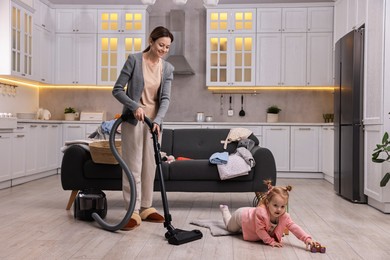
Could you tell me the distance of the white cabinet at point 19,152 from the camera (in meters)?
5.81

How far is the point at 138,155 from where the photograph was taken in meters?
3.54

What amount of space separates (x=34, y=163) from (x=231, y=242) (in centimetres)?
412

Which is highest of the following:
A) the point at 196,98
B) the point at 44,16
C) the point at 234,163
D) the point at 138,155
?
the point at 44,16

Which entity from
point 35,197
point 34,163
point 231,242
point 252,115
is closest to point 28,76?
point 34,163

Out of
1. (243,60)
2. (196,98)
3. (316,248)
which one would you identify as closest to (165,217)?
(316,248)

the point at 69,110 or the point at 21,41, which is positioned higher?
the point at 21,41

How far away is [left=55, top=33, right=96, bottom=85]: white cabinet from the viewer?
7484 mm

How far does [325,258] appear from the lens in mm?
2754

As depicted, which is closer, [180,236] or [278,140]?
[180,236]

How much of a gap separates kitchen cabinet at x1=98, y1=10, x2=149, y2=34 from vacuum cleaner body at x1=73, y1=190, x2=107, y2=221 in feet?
13.7

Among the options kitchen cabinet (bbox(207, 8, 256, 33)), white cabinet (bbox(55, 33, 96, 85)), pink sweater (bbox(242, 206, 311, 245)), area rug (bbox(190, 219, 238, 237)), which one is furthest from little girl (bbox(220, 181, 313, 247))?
white cabinet (bbox(55, 33, 96, 85))

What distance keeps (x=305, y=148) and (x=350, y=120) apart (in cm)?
217

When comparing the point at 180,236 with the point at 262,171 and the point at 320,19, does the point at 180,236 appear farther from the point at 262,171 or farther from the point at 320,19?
the point at 320,19

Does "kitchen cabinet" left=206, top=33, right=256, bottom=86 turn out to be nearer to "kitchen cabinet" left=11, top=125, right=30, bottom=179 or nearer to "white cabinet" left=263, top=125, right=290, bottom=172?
"white cabinet" left=263, top=125, right=290, bottom=172
